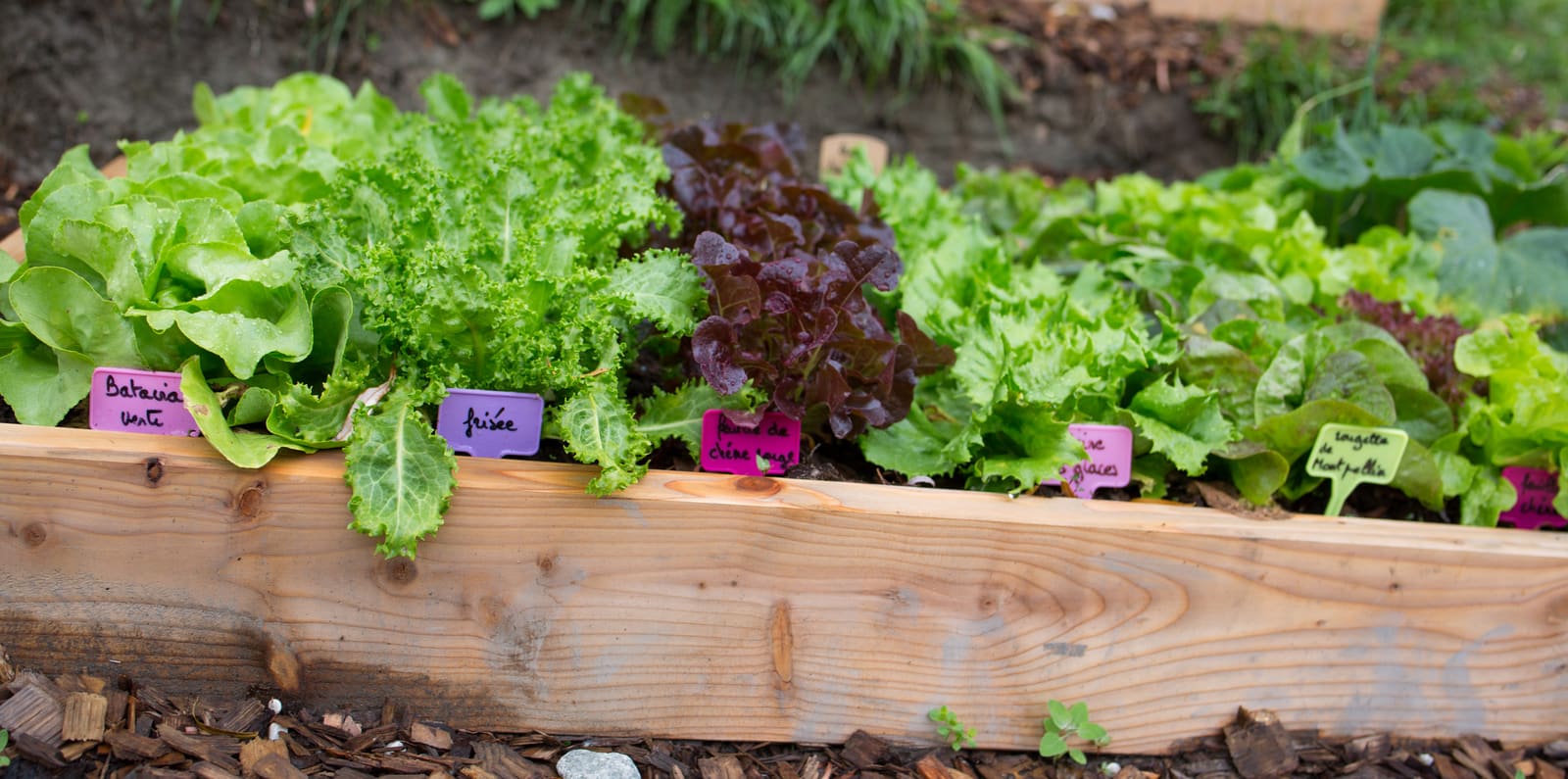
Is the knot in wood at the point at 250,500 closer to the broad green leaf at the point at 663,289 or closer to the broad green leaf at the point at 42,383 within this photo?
the broad green leaf at the point at 42,383

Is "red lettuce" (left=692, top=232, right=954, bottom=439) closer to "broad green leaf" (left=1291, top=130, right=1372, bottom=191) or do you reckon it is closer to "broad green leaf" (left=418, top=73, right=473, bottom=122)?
"broad green leaf" (left=418, top=73, right=473, bottom=122)

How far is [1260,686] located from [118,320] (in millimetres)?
1895

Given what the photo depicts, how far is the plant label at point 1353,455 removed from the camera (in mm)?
1681

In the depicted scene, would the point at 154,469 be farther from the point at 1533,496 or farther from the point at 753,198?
the point at 1533,496

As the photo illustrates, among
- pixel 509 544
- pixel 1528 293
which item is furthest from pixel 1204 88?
pixel 509 544

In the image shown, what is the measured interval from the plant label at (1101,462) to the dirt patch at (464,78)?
2.35m

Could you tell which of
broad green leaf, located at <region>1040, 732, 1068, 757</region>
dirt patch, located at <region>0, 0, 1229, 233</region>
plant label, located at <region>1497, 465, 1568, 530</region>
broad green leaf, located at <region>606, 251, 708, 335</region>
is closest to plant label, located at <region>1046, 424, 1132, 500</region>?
broad green leaf, located at <region>1040, 732, 1068, 757</region>

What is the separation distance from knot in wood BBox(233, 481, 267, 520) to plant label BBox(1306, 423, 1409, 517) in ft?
5.43

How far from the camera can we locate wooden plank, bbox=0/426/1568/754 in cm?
139

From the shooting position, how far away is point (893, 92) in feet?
12.5

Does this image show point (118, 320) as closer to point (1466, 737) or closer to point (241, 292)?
point (241, 292)

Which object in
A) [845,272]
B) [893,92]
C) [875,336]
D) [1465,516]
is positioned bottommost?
[1465,516]

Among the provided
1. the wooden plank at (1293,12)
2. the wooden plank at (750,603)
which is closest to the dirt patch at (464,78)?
the wooden plank at (1293,12)

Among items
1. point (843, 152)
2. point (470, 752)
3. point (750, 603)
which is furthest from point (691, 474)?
point (843, 152)
